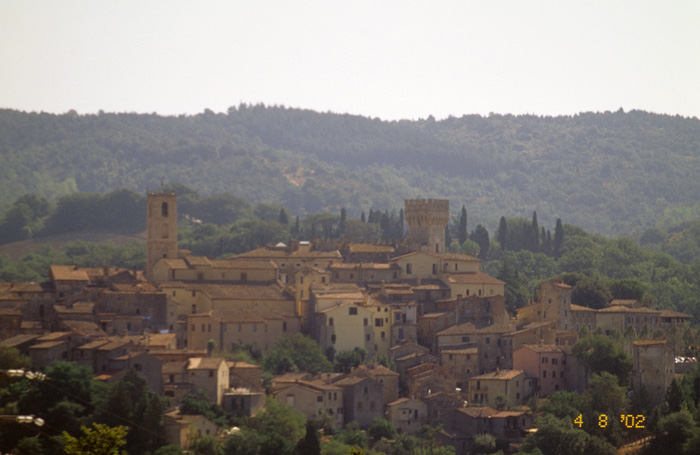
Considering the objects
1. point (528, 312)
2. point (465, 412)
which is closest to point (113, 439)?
point (465, 412)

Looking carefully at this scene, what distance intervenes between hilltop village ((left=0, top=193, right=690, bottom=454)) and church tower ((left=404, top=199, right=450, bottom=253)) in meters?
3.11

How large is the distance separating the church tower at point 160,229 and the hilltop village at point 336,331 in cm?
8

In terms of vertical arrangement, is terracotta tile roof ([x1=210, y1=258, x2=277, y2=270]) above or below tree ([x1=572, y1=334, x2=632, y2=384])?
above

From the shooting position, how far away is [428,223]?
Answer: 84250 mm

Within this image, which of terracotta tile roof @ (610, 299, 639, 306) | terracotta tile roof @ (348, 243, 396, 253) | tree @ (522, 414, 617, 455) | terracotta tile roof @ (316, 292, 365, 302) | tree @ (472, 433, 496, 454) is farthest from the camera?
terracotta tile roof @ (348, 243, 396, 253)

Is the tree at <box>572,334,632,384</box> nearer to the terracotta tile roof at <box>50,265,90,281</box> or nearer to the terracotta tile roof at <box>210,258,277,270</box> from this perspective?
the terracotta tile roof at <box>210,258,277,270</box>

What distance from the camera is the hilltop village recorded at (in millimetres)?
61656

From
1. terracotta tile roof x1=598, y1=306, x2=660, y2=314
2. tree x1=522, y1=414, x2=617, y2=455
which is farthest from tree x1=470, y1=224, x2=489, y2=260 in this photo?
tree x1=522, y1=414, x2=617, y2=455

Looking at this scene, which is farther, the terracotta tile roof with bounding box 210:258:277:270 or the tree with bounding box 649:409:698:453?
the terracotta tile roof with bounding box 210:258:277:270

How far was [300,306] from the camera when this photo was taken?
2827 inches

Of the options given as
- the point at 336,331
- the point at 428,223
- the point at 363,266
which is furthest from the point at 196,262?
the point at 428,223

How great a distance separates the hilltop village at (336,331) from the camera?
2427 inches

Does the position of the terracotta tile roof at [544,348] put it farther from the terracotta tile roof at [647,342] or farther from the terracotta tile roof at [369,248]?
the terracotta tile roof at [369,248]

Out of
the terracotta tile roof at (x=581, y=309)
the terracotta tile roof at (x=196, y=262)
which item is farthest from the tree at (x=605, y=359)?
the terracotta tile roof at (x=196, y=262)
